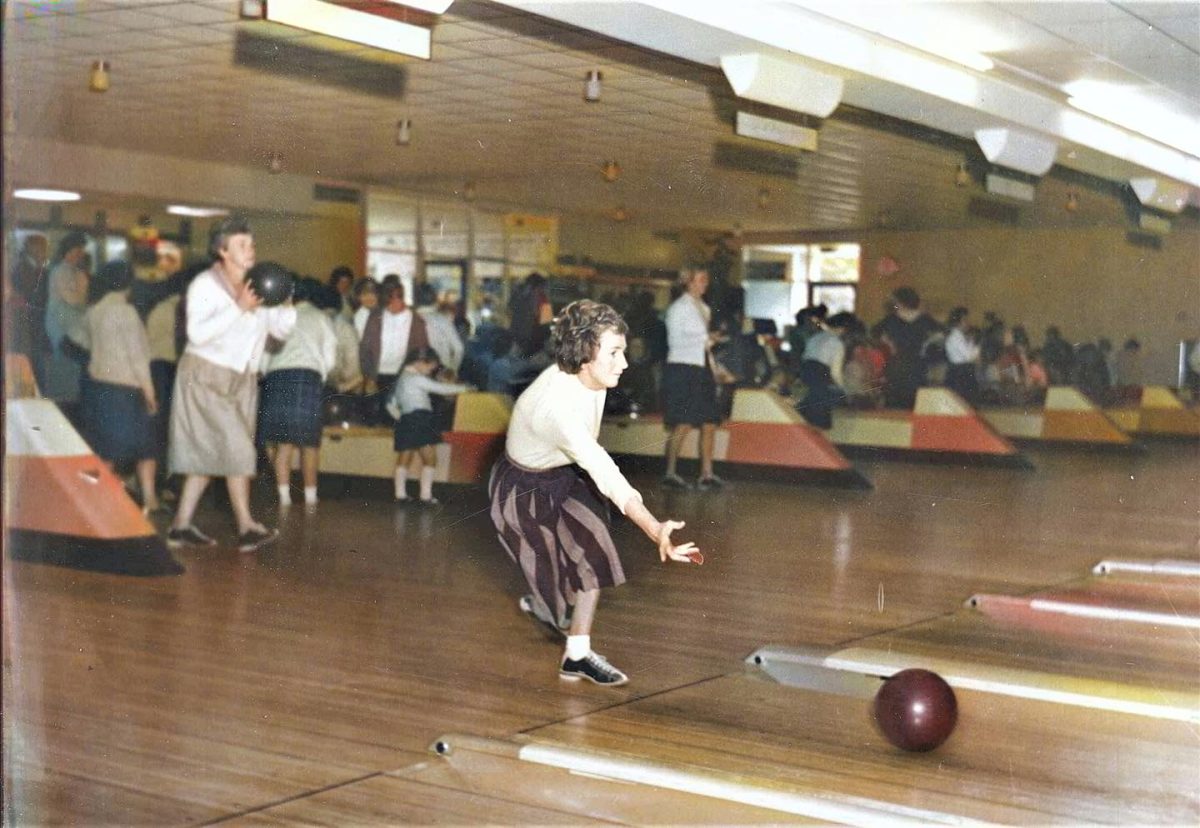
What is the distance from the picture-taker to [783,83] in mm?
2908

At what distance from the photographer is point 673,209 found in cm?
273

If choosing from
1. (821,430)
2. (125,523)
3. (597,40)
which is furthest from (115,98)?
(821,430)

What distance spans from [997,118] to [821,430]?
0.97m

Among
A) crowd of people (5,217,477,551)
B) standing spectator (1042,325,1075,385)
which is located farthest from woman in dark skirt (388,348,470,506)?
standing spectator (1042,325,1075,385)

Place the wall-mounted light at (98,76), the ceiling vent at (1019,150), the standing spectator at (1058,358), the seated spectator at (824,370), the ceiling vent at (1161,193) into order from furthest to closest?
the standing spectator at (1058,358)
the ceiling vent at (1161,193)
the ceiling vent at (1019,150)
the seated spectator at (824,370)
the wall-mounted light at (98,76)

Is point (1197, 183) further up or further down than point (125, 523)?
further up

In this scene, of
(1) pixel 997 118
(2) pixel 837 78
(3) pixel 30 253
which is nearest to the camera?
(3) pixel 30 253

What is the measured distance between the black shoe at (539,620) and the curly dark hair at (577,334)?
53 cm

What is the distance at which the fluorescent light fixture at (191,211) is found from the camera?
2.37 metres

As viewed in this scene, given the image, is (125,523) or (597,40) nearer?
(125,523)

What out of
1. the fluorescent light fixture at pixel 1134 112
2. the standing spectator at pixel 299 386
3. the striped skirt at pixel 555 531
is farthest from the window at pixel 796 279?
the fluorescent light fixture at pixel 1134 112

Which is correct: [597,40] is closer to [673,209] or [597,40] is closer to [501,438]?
[673,209]

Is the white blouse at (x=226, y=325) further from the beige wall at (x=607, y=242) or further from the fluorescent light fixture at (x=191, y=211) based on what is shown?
the beige wall at (x=607, y=242)

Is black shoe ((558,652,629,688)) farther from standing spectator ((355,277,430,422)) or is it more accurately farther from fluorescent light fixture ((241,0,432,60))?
fluorescent light fixture ((241,0,432,60))
